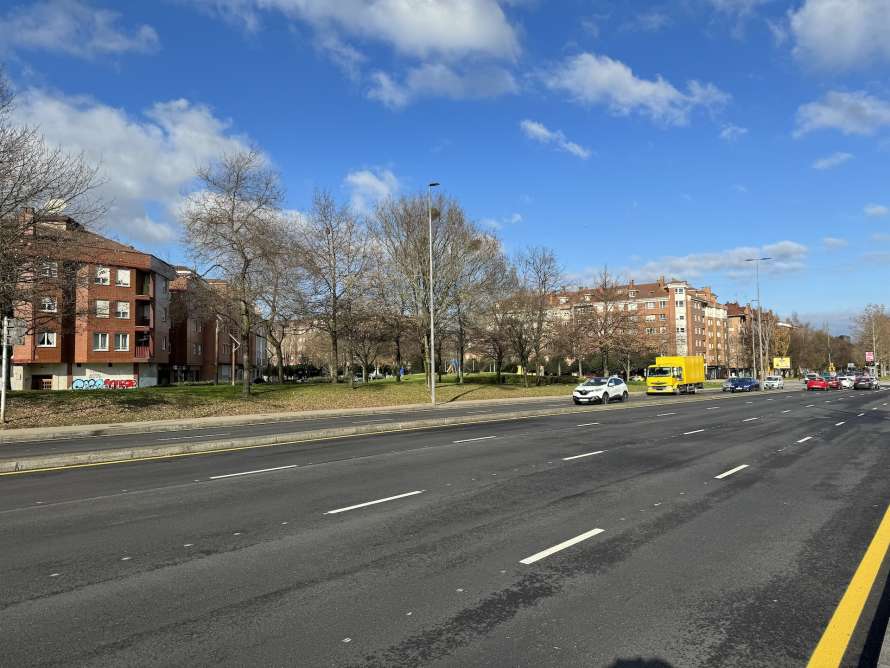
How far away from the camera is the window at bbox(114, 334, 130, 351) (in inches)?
1994

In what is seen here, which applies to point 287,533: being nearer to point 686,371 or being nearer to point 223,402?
point 223,402

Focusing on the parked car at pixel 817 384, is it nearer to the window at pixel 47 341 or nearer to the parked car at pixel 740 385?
the parked car at pixel 740 385

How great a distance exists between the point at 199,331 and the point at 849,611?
71624 mm

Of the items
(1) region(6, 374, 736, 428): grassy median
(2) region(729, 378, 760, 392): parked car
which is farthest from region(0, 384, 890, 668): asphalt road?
(2) region(729, 378, 760, 392): parked car

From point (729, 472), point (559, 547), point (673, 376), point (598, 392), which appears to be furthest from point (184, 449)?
point (673, 376)

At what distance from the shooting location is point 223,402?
30.7 meters

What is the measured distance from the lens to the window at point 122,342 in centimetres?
5066

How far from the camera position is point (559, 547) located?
6.35 m

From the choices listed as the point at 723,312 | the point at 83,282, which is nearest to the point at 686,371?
the point at 83,282

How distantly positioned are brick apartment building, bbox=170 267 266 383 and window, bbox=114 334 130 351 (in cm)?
425

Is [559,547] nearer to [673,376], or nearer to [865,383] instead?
[673,376]

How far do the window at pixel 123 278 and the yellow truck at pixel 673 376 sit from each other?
143ft

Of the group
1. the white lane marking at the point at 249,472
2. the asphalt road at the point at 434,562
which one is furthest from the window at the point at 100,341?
the white lane marking at the point at 249,472

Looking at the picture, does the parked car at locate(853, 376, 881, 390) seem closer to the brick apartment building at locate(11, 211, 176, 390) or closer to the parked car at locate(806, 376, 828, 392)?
the parked car at locate(806, 376, 828, 392)
